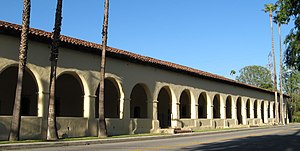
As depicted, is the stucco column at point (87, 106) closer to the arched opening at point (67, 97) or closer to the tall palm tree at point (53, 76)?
the arched opening at point (67, 97)

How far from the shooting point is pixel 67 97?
23.5 meters

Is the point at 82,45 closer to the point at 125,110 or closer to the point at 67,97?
the point at 67,97

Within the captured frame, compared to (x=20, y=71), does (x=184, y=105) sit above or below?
below

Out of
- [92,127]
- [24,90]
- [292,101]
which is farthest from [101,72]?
[292,101]

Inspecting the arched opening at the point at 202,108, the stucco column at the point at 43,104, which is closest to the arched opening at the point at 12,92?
the stucco column at the point at 43,104

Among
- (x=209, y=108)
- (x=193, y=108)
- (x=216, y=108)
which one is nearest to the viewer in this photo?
(x=193, y=108)

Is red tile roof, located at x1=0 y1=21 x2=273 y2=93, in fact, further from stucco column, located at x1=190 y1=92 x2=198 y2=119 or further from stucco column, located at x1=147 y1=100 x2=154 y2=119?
stucco column, located at x1=147 y1=100 x2=154 y2=119

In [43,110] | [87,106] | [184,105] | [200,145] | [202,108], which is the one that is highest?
[184,105]

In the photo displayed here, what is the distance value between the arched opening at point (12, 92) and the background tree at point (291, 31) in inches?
513

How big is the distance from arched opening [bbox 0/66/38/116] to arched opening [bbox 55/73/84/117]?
6.07 feet

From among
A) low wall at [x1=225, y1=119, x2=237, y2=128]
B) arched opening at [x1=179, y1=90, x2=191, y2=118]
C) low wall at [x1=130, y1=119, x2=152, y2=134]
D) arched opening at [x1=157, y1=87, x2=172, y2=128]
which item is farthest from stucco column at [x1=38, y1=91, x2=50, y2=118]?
low wall at [x1=225, y1=119, x2=237, y2=128]

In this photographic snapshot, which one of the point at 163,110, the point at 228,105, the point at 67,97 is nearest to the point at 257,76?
the point at 228,105

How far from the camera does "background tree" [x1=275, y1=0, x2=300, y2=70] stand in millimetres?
13501

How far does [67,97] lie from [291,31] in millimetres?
14697
